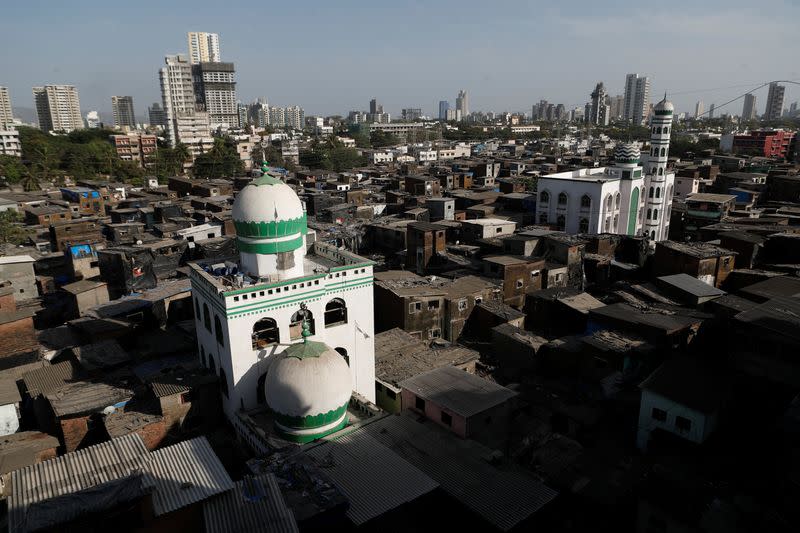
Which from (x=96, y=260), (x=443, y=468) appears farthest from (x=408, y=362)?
(x=96, y=260)

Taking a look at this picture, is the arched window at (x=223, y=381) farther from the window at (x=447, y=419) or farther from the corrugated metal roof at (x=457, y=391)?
the window at (x=447, y=419)

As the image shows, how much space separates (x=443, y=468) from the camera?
15.8 metres

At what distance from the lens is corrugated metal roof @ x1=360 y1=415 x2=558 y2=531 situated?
45.9 ft

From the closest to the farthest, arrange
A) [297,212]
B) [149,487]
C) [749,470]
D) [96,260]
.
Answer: [149,487] → [749,470] → [297,212] → [96,260]

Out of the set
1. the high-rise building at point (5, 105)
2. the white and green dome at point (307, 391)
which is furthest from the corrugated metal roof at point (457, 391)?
the high-rise building at point (5, 105)

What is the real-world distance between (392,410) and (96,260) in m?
26.1

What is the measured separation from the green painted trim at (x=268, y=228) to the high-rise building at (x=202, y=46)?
187 meters

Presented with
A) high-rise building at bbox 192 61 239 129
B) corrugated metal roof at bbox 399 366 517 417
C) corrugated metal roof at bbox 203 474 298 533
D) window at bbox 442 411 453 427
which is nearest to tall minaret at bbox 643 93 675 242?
corrugated metal roof at bbox 399 366 517 417

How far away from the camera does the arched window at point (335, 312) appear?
763 inches

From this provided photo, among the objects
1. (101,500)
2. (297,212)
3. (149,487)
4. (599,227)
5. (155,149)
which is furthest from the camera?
(155,149)

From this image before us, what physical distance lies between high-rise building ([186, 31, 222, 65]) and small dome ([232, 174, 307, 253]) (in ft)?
611

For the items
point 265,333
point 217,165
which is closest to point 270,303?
point 265,333

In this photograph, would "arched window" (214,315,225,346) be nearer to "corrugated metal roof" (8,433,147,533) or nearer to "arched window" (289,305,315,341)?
"arched window" (289,305,315,341)

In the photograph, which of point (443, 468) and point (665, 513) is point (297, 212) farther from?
point (665, 513)
